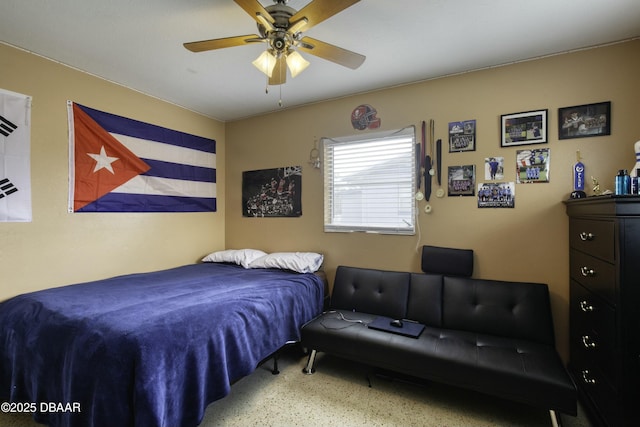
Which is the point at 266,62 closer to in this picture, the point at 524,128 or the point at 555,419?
the point at 524,128

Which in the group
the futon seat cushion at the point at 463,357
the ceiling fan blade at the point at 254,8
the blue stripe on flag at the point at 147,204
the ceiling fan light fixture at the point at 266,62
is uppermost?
the ceiling fan blade at the point at 254,8

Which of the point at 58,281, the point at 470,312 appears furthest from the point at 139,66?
the point at 470,312

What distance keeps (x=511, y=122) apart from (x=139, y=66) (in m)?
3.12

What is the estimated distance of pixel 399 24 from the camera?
72.8 inches

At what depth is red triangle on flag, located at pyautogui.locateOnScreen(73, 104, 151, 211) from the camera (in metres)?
2.43

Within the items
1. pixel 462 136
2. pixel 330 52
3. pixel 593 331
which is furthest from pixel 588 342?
pixel 330 52

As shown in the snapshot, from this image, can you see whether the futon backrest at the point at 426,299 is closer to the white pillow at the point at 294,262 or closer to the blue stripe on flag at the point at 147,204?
the white pillow at the point at 294,262

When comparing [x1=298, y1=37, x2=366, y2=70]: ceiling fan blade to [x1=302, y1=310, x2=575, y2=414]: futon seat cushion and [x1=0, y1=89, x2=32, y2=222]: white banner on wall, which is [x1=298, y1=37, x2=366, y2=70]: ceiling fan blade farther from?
[x1=0, y1=89, x2=32, y2=222]: white banner on wall

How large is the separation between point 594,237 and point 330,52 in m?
1.94

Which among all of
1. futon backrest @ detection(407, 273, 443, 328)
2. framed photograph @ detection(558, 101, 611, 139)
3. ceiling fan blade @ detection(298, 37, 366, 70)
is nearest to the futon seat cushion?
futon backrest @ detection(407, 273, 443, 328)

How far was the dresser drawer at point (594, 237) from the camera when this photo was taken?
1.50m

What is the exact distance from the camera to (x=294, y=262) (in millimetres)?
2836

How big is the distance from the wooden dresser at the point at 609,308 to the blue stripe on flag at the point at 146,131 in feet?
12.0

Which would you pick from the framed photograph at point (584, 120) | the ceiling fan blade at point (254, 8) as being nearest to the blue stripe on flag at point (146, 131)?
the ceiling fan blade at point (254, 8)
